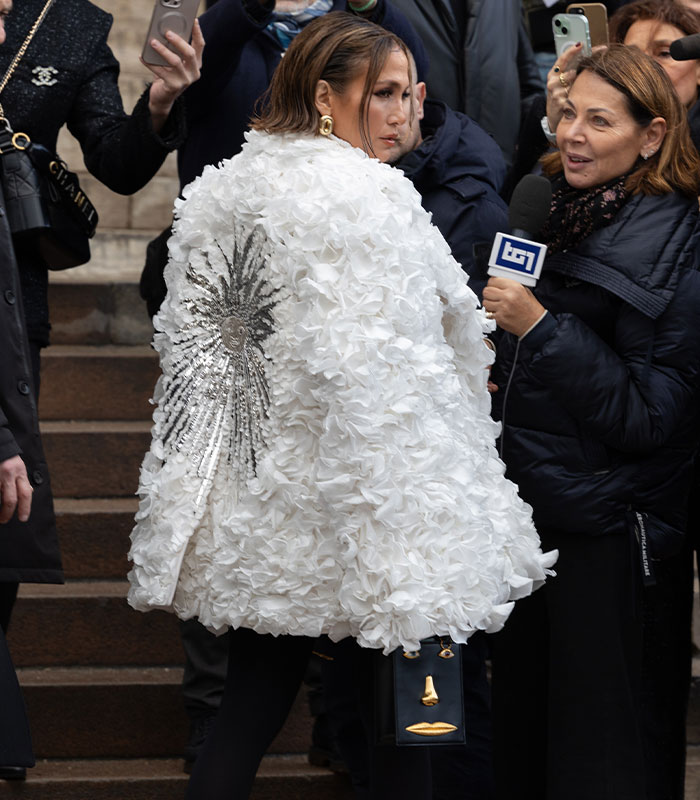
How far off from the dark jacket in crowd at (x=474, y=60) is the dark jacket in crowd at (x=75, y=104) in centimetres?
135

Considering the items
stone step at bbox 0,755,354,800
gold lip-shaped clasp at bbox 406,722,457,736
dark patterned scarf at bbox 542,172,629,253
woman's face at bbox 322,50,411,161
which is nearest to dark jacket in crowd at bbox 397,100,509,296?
dark patterned scarf at bbox 542,172,629,253

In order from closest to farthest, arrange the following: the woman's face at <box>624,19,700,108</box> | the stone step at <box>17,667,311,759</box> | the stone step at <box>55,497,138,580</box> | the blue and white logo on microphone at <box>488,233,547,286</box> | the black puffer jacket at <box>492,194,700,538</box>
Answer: the blue and white logo on microphone at <box>488,233,547,286</box> < the black puffer jacket at <box>492,194,700,538</box> < the woman's face at <box>624,19,700,108</box> < the stone step at <box>17,667,311,759</box> < the stone step at <box>55,497,138,580</box>

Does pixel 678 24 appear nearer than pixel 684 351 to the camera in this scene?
No

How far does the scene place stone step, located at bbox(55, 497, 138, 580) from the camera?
15.8ft

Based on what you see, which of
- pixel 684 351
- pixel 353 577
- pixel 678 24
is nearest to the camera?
pixel 353 577

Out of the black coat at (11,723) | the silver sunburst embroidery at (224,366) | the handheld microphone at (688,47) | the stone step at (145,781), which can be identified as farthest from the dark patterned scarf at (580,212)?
the stone step at (145,781)

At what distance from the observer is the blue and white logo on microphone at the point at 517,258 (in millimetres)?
3160

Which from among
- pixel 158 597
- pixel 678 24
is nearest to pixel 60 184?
pixel 158 597

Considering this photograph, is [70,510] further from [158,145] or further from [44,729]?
[158,145]

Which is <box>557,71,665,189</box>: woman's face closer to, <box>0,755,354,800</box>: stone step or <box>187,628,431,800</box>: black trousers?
<box>187,628,431,800</box>: black trousers

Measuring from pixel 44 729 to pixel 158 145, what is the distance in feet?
6.21

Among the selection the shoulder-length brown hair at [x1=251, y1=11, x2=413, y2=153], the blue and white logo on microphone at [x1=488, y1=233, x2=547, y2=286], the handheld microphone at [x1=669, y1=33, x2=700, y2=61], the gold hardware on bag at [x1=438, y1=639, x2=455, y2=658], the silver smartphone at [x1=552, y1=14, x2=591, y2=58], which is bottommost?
the gold hardware on bag at [x1=438, y1=639, x2=455, y2=658]

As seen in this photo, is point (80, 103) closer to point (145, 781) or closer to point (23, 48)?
point (23, 48)

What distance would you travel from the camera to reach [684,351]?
3354 millimetres
